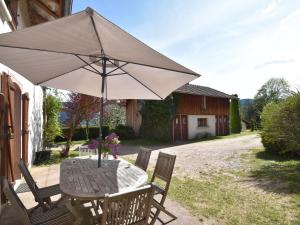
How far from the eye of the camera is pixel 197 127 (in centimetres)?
2262

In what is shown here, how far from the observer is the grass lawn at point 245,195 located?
4449mm

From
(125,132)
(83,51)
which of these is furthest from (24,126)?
(125,132)

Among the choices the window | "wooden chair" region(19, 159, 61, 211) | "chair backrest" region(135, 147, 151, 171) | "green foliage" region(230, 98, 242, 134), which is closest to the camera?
"wooden chair" region(19, 159, 61, 211)

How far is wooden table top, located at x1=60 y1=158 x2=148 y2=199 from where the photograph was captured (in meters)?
2.74

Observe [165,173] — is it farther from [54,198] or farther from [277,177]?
[277,177]

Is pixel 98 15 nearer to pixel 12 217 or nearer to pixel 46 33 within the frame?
pixel 46 33

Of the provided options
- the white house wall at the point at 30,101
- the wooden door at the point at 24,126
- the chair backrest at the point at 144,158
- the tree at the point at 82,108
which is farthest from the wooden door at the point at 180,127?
the chair backrest at the point at 144,158

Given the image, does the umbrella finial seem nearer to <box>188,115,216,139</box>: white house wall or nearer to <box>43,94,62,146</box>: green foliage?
<box>43,94,62,146</box>: green foliage

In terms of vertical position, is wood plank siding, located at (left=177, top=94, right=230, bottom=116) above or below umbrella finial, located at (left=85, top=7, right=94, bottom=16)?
above

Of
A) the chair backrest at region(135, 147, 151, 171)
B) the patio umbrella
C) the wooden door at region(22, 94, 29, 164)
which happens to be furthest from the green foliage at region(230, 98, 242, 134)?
the patio umbrella

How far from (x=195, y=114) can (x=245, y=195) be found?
1683 centimetres

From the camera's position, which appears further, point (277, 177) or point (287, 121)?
point (287, 121)

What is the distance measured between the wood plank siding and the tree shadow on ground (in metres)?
11.7

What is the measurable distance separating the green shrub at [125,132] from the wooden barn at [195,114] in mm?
572
